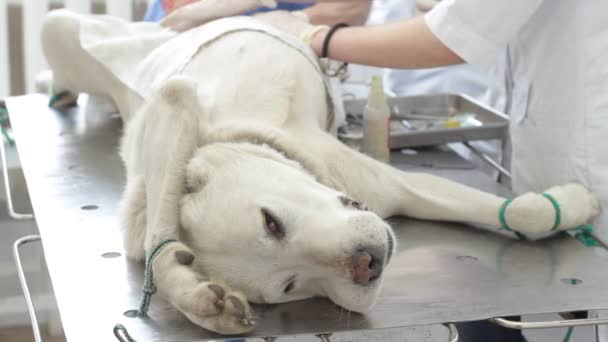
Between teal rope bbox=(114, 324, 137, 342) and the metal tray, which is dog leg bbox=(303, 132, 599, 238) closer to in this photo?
the metal tray

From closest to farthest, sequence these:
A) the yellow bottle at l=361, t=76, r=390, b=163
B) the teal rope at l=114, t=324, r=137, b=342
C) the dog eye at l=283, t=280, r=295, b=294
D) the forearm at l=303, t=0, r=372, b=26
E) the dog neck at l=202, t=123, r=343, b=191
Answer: the teal rope at l=114, t=324, r=137, b=342 < the dog eye at l=283, t=280, r=295, b=294 < the dog neck at l=202, t=123, r=343, b=191 < the yellow bottle at l=361, t=76, r=390, b=163 < the forearm at l=303, t=0, r=372, b=26

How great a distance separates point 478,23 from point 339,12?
1.80ft

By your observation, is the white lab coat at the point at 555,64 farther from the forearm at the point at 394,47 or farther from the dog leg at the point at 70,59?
the dog leg at the point at 70,59

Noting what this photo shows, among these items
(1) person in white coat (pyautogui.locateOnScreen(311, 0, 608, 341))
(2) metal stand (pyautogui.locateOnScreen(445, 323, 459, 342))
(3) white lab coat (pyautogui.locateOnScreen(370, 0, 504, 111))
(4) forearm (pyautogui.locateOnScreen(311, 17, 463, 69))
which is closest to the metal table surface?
(2) metal stand (pyautogui.locateOnScreen(445, 323, 459, 342))

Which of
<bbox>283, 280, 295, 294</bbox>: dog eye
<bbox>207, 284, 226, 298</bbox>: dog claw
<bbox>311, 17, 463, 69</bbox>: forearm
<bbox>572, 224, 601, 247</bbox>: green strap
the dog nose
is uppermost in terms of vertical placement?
<bbox>311, 17, 463, 69</bbox>: forearm

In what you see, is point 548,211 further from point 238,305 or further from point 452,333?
point 238,305

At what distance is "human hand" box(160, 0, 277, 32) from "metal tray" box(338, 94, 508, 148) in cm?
30

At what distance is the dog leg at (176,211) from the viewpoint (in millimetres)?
893

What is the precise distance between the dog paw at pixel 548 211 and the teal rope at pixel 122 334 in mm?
610

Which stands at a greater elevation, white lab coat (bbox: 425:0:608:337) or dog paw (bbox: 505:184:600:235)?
white lab coat (bbox: 425:0:608:337)

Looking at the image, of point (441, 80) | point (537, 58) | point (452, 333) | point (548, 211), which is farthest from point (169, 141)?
point (441, 80)

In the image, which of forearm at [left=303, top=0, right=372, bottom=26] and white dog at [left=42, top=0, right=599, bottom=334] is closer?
white dog at [left=42, top=0, right=599, bottom=334]

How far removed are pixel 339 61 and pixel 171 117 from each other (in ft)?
1.67

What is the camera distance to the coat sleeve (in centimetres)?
126
